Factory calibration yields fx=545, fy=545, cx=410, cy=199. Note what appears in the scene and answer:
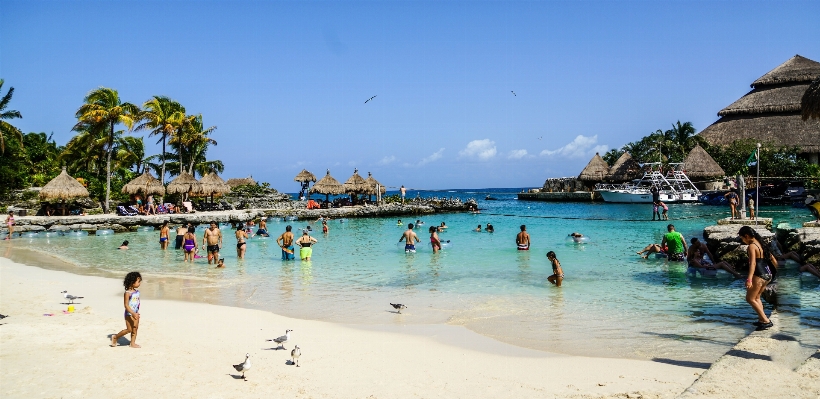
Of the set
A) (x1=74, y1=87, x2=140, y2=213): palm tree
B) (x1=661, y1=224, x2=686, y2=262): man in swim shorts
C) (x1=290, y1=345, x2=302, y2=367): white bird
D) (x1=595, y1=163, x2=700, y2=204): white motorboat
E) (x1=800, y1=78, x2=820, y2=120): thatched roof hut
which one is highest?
(x1=74, y1=87, x2=140, y2=213): palm tree

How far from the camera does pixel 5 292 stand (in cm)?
1040

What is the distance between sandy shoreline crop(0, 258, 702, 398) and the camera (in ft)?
17.3

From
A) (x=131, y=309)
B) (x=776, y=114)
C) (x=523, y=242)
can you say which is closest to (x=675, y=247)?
(x=523, y=242)

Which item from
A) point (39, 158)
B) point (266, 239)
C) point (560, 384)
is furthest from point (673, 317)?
point (39, 158)

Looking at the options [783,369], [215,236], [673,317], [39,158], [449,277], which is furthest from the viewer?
[39,158]

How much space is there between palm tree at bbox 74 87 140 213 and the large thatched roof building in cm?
5107

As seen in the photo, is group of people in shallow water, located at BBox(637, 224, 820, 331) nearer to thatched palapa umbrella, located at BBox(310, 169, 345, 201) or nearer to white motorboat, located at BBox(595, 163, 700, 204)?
thatched palapa umbrella, located at BBox(310, 169, 345, 201)

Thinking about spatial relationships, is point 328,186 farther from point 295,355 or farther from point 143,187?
point 295,355

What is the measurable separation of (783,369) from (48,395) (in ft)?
22.4

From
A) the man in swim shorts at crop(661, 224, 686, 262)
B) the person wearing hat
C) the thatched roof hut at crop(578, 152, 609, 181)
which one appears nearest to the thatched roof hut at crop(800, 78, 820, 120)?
the man in swim shorts at crop(661, 224, 686, 262)

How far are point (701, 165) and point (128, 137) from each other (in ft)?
161

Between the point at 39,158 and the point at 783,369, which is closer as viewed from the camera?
the point at 783,369

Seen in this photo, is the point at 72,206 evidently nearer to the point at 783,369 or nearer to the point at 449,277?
the point at 449,277

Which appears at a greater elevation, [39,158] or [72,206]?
[39,158]
